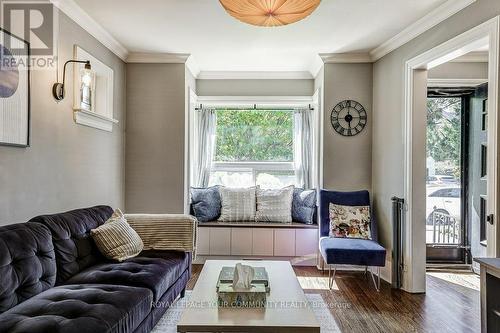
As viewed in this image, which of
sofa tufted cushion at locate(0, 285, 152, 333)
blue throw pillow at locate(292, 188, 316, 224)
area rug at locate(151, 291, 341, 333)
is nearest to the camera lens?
sofa tufted cushion at locate(0, 285, 152, 333)

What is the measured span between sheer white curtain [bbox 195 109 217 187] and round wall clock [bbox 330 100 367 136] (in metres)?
1.78

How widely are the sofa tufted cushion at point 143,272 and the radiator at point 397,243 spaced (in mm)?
2203

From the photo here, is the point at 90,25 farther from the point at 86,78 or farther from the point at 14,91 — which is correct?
the point at 14,91

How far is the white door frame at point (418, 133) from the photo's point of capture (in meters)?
2.28

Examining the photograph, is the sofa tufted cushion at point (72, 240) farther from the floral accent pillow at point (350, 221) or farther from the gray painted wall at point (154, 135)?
the floral accent pillow at point (350, 221)

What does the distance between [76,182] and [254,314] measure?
209 centimetres

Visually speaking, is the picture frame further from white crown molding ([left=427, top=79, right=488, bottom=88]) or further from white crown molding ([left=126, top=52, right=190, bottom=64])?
white crown molding ([left=427, top=79, right=488, bottom=88])

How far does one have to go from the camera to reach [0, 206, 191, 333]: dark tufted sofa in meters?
1.61

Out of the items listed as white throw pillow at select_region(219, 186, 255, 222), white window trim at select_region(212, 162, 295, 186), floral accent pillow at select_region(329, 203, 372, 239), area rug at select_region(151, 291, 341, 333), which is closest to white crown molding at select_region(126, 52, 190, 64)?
white window trim at select_region(212, 162, 295, 186)

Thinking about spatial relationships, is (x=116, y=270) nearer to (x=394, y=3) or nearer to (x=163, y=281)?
(x=163, y=281)

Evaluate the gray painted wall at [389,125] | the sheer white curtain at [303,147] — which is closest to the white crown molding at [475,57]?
the gray painted wall at [389,125]

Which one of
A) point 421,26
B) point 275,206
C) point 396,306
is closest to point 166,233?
A: point 275,206

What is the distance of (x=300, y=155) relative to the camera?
188 inches

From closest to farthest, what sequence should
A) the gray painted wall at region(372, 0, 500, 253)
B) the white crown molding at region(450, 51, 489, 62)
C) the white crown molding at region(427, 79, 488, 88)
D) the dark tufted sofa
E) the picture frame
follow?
the dark tufted sofa, the picture frame, the gray painted wall at region(372, 0, 500, 253), the white crown molding at region(450, 51, 489, 62), the white crown molding at region(427, 79, 488, 88)
